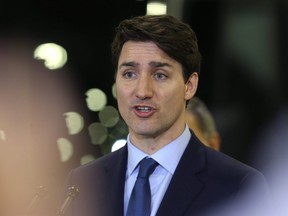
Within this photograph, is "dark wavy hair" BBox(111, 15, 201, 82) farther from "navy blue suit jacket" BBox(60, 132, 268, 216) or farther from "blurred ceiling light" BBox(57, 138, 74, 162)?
"blurred ceiling light" BBox(57, 138, 74, 162)

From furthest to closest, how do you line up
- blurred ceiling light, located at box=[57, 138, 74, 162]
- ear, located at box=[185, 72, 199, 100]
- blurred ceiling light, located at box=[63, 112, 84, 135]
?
blurred ceiling light, located at box=[63, 112, 84, 135]
blurred ceiling light, located at box=[57, 138, 74, 162]
ear, located at box=[185, 72, 199, 100]

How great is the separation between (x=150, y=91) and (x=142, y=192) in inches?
8.2

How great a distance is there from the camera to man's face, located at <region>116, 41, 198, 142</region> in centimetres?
150

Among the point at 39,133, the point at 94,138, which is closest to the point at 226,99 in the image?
the point at 94,138

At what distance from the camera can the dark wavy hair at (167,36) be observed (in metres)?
1.52

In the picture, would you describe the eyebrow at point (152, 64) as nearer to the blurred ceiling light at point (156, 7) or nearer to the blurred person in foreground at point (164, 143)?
the blurred person in foreground at point (164, 143)

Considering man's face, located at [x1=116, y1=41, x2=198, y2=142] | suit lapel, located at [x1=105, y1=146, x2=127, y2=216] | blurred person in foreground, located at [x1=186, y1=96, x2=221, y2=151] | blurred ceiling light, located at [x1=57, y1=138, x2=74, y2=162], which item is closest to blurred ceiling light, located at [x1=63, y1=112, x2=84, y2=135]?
blurred ceiling light, located at [x1=57, y1=138, x2=74, y2=162]

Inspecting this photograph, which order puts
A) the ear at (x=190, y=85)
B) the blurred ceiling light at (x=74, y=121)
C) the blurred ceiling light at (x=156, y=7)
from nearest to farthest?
the ear at (x=190, y=85) → the blurred ceiling light at (x=156, y=7) → the blurred ceiling light at (x=74, y=121)

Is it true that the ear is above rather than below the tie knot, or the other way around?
Result: above

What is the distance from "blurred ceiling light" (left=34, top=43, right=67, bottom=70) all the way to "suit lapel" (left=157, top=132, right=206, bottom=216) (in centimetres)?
194

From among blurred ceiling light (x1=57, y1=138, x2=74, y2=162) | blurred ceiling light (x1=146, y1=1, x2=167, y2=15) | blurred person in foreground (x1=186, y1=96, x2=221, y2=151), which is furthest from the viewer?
blurred ceiling light (x1=57, y1=138, x2=74, y2=162)

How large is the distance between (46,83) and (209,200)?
2007mm

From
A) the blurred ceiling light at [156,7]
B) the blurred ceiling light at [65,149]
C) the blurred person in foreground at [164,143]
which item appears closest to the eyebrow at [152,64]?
the blurred person in foreground at [164,143]

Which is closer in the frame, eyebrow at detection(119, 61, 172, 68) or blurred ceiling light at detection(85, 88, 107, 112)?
eyebrow at detection(119, 61, 172, 68)
